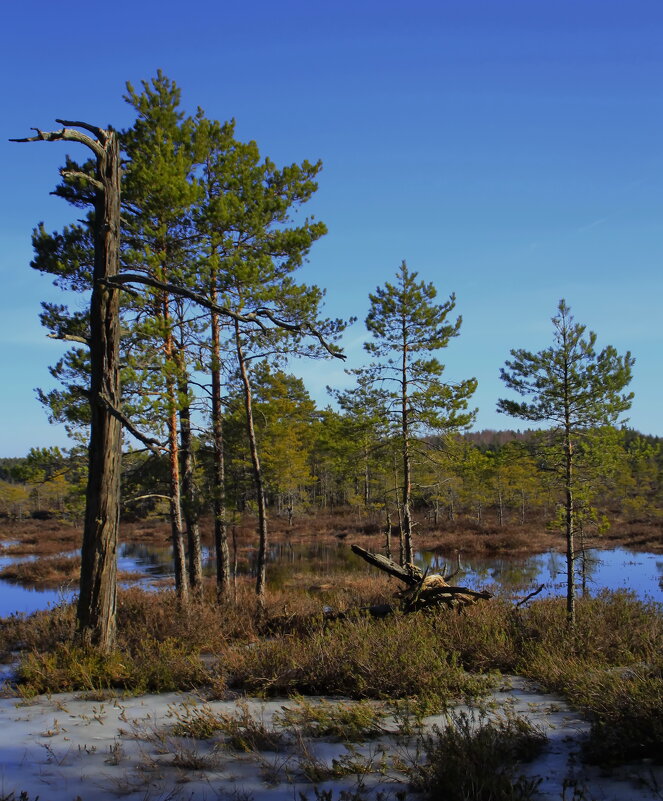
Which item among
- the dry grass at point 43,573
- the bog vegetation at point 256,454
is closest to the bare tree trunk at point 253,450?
the bog vegetation at point 256,454

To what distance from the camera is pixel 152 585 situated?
76.3 feet

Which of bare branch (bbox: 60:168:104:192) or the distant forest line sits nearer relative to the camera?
bare branch (bbox: 60:168:104:192)

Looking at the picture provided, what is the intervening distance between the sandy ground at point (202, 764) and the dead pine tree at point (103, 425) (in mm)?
1565

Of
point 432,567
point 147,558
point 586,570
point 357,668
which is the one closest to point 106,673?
point 357,668

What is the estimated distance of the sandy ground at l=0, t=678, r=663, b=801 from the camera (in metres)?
3.27

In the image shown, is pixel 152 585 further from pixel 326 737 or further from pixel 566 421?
pixel 326 737

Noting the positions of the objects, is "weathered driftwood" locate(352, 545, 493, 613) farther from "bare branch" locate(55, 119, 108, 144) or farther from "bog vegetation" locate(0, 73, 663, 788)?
"bare branch" locate(55, 119, 108, 144)

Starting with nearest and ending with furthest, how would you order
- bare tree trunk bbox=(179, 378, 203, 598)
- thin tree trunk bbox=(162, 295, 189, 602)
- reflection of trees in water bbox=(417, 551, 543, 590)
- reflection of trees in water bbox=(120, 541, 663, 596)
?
thin tree trunk bbox=(162, 295, 189, 602) → bare tree trunk bbox=(179, 378, 203, 598) → reflection of trees in water bbox=(417, 551, 543, 590) → reflection of trees in water bbox=(120, 541, 663, 596)

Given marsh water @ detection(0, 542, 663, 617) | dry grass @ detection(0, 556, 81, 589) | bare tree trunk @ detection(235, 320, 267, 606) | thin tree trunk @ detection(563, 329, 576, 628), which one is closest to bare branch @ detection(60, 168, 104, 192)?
bare tree trunk @ detection(235, 320, 267, 606)

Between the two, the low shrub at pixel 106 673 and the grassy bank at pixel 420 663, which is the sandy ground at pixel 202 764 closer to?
the grassy bank at pixel 420 663

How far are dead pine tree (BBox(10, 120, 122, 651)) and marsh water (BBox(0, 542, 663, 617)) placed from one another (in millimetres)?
14471

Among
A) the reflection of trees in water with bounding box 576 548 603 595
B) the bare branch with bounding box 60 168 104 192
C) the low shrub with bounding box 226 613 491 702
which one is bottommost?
the reflection of trees in water with bounding box 576 548 603 595

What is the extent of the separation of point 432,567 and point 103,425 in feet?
49.7

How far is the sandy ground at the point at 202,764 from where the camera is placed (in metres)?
3.27
